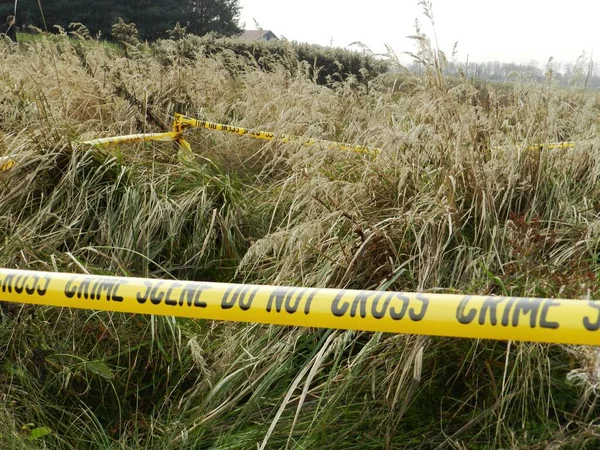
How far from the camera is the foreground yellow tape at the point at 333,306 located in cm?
137

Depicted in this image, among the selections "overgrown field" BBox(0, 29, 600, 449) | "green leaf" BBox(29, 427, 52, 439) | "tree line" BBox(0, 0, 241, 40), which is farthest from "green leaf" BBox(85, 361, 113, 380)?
"tree line" BBox(0, 0, 241, 40)

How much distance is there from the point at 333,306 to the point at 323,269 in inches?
54.3

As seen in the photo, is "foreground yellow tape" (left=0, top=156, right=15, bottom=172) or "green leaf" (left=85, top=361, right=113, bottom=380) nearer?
"green leaf" (left=85, top=361, right=113, bottom=380)

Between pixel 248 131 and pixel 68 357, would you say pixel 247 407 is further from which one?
pixel 248 131

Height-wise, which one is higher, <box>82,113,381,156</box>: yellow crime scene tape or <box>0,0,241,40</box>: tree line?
<box>82,113,381,156</box>: yellow crime scene tape

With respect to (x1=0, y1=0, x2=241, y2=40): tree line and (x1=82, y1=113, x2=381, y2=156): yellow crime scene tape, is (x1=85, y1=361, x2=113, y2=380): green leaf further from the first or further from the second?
(x1=0, y1=0, x2=241, y2=40): tree line

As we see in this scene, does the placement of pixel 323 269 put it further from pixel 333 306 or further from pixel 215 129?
pixel 215 129

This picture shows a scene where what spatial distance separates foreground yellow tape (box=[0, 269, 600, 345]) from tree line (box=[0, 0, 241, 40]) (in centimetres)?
2809

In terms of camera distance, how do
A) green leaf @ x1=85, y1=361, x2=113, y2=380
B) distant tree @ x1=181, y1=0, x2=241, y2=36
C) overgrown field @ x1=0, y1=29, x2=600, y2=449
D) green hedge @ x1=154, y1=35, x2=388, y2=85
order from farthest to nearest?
distant tree @ x1=181, y1=0, x2=241, y2=36 < green hedge @ x1=154, y1=35, x2=388, y2=85 < green leaf @ x1=85, y1=361, x2=113, y2=380 < overgrown field @ x1=0, y1=29, x2=600, y2=449

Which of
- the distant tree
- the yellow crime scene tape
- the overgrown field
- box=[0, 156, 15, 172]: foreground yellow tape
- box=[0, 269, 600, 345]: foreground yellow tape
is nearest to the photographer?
box=[0, 269, 600, 345]: foreground yellow tape

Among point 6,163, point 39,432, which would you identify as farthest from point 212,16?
point 39,432

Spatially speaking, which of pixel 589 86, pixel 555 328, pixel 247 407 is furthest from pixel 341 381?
pixel 589 86

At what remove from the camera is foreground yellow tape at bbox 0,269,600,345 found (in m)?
1.37

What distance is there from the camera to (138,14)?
33875 millimetres
